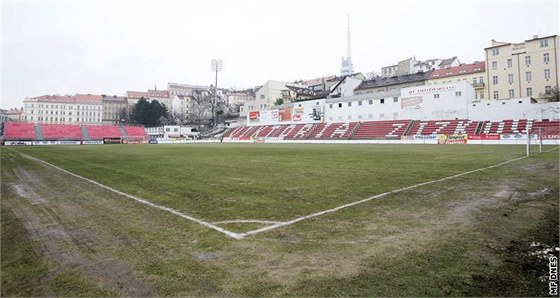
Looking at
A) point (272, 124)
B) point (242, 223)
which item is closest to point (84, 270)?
point (242, 223)

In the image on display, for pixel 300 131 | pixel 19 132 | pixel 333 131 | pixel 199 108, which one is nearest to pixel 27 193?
pixel 333 131

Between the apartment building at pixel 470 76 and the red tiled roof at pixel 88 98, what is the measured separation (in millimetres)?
134296

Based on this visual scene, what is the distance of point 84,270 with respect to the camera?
3928mm

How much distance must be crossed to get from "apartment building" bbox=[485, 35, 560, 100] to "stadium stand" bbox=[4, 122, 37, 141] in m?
99.2

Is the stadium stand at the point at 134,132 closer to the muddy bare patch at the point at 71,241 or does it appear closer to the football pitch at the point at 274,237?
the football pitch at the point at 274,237

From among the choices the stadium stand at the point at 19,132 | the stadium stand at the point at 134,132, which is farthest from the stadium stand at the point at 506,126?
the stadium stand at the point at 19,132

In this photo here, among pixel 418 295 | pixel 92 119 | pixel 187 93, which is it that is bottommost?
pixel 418 295

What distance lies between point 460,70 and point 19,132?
99.8 metres

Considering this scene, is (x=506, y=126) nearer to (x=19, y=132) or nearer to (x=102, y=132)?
(x=102, y=132)

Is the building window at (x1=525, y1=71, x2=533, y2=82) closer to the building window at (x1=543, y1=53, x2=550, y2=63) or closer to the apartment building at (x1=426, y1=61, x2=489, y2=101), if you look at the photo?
the building window at (x1=543, y1=53, x2=550, y2=63)

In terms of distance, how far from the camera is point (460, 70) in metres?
72.6

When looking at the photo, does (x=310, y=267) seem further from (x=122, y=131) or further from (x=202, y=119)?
(x=202, y=119)

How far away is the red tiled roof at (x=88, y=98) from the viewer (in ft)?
451

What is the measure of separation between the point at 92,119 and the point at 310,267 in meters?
161
